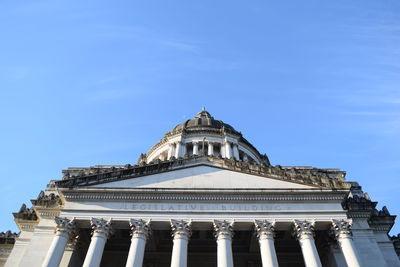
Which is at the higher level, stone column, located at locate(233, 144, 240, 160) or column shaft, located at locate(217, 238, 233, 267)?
stone column, located at locate(233, 144, 240, 160)

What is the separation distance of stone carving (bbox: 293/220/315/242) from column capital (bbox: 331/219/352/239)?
4.79ft

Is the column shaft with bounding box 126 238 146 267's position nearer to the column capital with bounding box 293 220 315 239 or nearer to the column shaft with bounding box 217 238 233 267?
the column shaft with bounding box 217 238 233 267

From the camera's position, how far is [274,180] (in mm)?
26844

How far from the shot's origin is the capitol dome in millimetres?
45806

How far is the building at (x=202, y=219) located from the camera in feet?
76.9

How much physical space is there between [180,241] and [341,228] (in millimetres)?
10901

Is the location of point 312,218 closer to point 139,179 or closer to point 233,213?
point 233,213

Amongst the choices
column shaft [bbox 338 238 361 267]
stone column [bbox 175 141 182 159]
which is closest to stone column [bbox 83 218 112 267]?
column shaft [bbox 338 238 361 267]

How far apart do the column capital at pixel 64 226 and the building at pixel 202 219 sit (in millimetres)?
63

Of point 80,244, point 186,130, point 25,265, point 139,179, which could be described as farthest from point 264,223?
point 186,130

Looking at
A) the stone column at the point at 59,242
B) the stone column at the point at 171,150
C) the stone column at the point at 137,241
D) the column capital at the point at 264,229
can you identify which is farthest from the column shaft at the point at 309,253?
the stone column at the point at 171,150

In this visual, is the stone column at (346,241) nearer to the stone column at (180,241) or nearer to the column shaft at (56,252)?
the stone column at (180,241)

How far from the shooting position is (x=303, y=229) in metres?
23.8

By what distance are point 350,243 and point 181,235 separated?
11.1 meters
